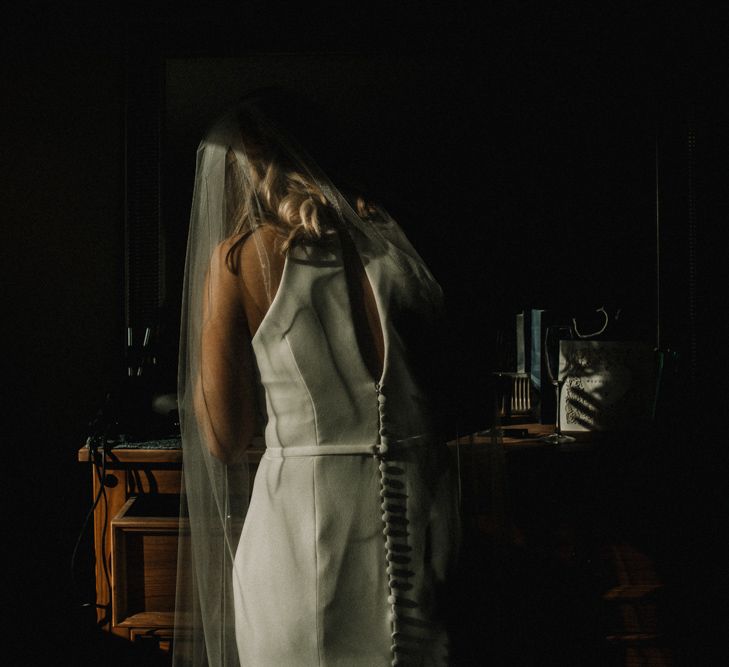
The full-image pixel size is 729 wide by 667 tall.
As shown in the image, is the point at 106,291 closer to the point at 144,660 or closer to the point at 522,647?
the point at 144,660

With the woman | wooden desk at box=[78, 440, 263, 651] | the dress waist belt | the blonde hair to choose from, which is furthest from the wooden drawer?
the blonde hair

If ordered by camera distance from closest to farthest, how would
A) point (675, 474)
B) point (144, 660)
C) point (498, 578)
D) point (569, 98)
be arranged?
1. point (498, 578)
2. point (144, 660)
3. point (675, 474)
4. point (569, 98)

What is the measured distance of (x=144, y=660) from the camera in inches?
56.5

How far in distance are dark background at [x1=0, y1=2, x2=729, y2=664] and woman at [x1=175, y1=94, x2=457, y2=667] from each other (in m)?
0.92

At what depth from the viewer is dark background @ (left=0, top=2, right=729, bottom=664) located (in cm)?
188

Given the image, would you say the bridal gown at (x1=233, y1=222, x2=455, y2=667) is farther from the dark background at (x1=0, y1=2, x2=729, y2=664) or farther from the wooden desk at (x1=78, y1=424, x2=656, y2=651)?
the dark background at (x1=0, y1=2, x2=729, y2=664)

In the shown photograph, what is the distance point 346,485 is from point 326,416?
0.10m

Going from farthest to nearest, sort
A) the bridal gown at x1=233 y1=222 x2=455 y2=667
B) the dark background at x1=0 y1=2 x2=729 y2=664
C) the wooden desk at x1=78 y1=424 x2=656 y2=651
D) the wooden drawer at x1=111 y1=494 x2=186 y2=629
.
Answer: the dark background at x1=0 y1=2 x2=729 y2=664, the wooden drawer at x1=111 y1=494 x2=186 y2=629, the wooden desk at x1=78 y1=424 x2=656 y2=651, the bridal gown at x1=233 y1=222 x2=455 y2=667

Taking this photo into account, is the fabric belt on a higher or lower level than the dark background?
lower

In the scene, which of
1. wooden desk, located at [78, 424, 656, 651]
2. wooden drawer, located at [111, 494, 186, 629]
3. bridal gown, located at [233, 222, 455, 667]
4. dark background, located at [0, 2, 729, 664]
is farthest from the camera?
dark background, located at [0, 2, 729, 664]

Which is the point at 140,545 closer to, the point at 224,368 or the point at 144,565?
the point at 144,565

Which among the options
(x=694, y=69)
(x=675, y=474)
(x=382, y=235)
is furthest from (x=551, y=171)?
(x=382, y=235)

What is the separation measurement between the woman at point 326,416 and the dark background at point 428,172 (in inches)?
36.1

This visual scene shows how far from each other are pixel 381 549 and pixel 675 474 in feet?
3.08
